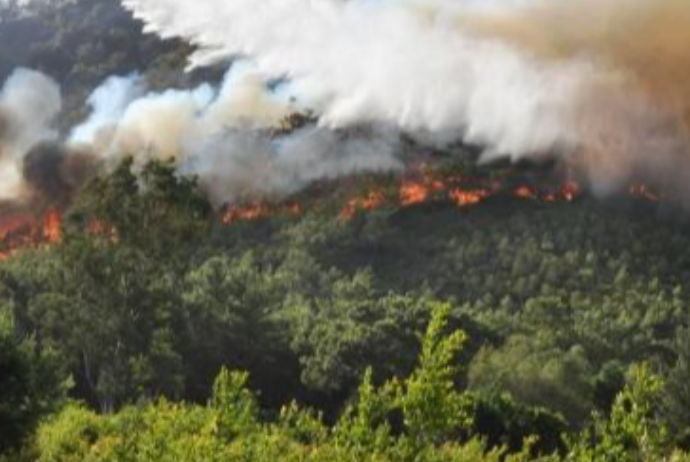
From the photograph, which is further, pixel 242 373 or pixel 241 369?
pixel 241 369

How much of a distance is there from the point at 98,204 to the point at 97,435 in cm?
4385

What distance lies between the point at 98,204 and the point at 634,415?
7375 cm

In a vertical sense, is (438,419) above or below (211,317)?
above

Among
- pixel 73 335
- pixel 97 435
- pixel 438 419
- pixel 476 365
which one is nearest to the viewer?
pixel 438 419

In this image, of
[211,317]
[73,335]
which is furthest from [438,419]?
[211,317]

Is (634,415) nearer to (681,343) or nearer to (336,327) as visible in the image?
(336,327)

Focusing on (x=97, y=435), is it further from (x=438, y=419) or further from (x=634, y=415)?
(x=634, y=415)

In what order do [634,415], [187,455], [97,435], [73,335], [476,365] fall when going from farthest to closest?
[476,365] < [73,335] < [97,435] < [187,455] < [634,415]

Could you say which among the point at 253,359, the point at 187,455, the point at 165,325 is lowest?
the point at 253,359

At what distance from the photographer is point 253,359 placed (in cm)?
11462

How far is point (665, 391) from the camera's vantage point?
361ft

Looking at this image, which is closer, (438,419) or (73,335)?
(438,419)

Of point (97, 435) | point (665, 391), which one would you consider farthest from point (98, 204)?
point (665, 391)

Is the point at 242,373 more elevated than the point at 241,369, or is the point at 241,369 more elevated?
the point at 242,373
